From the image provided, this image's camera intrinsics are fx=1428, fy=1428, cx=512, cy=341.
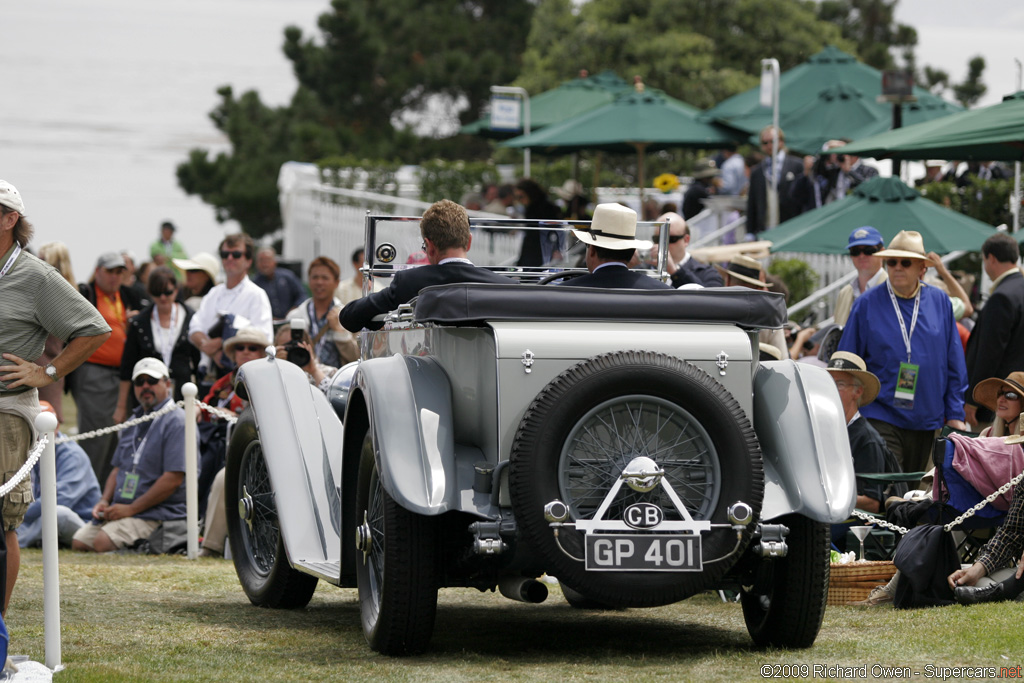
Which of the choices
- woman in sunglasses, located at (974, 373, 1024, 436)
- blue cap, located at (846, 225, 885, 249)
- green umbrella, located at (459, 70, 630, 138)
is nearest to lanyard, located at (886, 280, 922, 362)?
blue cap, located at (846, 225, 885, 249)

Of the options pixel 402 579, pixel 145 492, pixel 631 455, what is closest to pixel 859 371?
pixel 631 455

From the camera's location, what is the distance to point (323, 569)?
6.35m

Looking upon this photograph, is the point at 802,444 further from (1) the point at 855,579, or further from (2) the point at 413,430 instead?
(1) the point at 855,579

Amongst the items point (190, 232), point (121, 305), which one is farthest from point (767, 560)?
point (190, 232)

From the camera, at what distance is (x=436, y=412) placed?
5.55 m

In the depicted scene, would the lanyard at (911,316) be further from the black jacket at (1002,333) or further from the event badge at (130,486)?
the event badge at (130,486)

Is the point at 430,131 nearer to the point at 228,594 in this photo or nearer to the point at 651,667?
the point at 228,594

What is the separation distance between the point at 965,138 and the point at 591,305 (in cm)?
638

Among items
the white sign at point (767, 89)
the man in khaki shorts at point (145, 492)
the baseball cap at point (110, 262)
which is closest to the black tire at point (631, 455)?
the man in khaki shorts at point (145, 492)

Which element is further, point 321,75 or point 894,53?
point 894,53

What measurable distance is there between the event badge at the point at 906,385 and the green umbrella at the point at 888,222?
2.80 meters

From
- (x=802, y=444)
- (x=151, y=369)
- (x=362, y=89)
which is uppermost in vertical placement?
(x=362, y=89)

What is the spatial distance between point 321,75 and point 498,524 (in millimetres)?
33610

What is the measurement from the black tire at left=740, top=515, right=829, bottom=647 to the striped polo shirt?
9.85 feet
